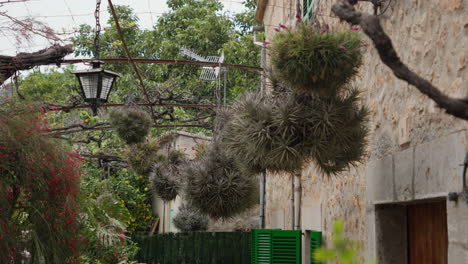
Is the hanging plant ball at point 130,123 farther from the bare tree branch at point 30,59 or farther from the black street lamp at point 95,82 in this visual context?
the bare tree branch at point 30,59

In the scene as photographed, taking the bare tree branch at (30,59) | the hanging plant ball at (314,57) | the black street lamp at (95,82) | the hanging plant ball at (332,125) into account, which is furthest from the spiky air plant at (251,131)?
the black street lamp at (95,82)

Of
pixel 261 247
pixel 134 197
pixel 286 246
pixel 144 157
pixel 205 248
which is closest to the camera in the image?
pixel 286 246

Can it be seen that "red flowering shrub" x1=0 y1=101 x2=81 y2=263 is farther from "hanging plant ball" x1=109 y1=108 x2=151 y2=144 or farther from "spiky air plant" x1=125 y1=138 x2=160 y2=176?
"spiky air plant" x1=125 y1=138 x2=160 y2=176

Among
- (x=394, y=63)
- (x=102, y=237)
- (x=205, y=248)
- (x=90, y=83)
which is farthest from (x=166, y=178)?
(x=394, y=63)

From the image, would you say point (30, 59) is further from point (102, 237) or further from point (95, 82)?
point (102, 237)

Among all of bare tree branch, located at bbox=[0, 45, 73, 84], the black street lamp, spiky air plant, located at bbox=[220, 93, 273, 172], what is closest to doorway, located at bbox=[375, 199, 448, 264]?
spiky air plant, located at bbox=[220, 93, 273, 172]

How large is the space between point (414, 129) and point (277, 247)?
3.48 m

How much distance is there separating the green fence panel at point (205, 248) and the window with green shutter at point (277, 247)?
12.3 ft

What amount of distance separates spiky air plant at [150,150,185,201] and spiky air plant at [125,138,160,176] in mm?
556

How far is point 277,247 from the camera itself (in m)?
6.42

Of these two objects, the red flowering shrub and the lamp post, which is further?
the lamp post

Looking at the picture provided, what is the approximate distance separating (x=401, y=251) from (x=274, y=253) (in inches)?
108

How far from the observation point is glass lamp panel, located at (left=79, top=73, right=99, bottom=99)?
6.62 metres

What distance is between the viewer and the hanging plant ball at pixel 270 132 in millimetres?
3400
